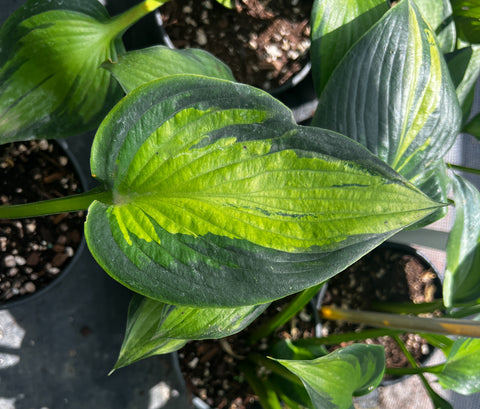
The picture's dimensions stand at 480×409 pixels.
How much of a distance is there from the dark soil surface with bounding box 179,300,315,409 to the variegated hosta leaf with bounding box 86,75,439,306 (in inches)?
20.8

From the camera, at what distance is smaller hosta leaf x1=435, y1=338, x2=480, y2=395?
0.67 metres

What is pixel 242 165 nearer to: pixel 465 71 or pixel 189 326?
pixel 189 326

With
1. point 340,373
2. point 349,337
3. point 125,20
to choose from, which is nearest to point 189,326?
point 340,373

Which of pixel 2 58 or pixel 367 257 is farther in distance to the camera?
pixel 367 257

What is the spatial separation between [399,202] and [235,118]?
0.17m

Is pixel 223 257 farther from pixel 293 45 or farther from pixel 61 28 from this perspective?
pixel 293 45

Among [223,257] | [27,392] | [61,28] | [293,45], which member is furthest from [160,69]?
[27,392]

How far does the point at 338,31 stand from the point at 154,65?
0.94 ft

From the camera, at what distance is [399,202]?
0.42 meters

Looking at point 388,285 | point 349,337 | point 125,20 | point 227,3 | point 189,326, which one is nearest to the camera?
point 189,326

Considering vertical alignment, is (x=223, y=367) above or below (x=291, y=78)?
→ below

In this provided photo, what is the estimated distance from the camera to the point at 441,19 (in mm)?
753

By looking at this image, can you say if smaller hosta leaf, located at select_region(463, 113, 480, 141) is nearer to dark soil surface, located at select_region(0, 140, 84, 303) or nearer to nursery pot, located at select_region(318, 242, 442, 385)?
nursery pot, located at select_region(318, 242, 442, 385)

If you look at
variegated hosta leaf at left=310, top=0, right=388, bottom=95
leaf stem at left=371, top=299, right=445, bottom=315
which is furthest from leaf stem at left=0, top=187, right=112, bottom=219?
leaf stem at left=371, top=299, right=445, bottom=315
